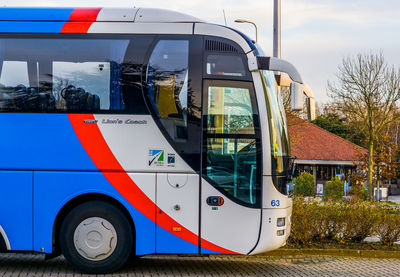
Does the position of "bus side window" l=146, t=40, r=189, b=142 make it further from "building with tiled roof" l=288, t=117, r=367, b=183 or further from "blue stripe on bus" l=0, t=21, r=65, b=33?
"building with tiled roof" l=288, t=117, r=367, b=183

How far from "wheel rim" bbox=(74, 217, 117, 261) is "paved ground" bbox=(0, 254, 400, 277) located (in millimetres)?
394

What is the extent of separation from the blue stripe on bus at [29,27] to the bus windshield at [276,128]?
3.14m

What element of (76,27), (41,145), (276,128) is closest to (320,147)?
(276,128)

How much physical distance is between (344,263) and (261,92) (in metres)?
3.65

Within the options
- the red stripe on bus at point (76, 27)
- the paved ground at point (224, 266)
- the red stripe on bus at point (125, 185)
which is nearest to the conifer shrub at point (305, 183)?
the paved ground at point (224, 266)

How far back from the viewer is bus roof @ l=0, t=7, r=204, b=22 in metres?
8.96

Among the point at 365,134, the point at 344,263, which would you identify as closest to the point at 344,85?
the point at 365,134

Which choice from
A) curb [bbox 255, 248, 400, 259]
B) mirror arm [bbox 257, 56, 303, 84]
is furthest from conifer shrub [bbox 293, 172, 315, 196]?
mirror arm [bbox 257, 56, 303, 84]

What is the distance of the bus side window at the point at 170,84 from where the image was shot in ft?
28.5

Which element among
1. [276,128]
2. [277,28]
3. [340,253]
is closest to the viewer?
[276,128]

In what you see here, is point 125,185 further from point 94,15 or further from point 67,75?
point 94,15

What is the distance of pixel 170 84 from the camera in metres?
8.78

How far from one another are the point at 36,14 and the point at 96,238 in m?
3.47

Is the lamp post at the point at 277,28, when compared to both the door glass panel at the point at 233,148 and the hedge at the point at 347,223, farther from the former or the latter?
the door glass panel at the point at 233,148
